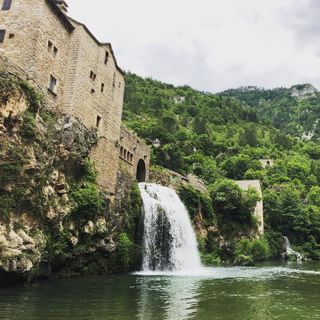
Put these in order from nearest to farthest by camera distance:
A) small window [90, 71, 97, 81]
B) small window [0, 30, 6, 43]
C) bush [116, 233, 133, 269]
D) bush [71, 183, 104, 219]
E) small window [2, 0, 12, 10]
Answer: bush [71, 183, 104, 219]
small window [0, 30, 6, 43]
small window [2, 0, 12, 10]
bush [116, 233, 133, 269]
small window [90, 71, 97, 81]

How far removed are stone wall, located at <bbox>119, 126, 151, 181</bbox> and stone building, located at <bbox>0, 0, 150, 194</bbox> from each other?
2851mm

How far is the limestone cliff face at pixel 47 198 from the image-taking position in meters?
19.4

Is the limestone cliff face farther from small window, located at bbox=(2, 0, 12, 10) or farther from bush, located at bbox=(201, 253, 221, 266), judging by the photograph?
bush, located at bbox=(201, 253, 221, 266)

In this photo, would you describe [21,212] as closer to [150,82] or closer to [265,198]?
[265,198]

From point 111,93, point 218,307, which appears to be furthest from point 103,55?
point 218,307

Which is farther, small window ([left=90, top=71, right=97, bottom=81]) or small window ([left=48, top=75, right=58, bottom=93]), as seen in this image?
small window ([left=90, top=71, right=97, bottom=81])

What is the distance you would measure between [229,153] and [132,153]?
212ft

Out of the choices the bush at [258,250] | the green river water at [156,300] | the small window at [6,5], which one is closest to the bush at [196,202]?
the bush at [258,250]

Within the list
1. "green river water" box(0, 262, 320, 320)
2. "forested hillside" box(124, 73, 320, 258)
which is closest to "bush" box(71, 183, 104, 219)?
"green river water" box(0, 262, 320, 320)

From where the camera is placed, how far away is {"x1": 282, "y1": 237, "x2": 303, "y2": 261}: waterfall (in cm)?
5603

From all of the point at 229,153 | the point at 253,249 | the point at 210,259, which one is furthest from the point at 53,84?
the point at 229,153

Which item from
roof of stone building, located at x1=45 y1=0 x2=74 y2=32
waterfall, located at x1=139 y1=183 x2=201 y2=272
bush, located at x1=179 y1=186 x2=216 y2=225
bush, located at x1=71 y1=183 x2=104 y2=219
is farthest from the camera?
bush, located at x1=179 y1=186 x2=216 y2=225

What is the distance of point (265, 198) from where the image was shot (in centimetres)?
6600

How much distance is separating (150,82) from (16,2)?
12610cm
